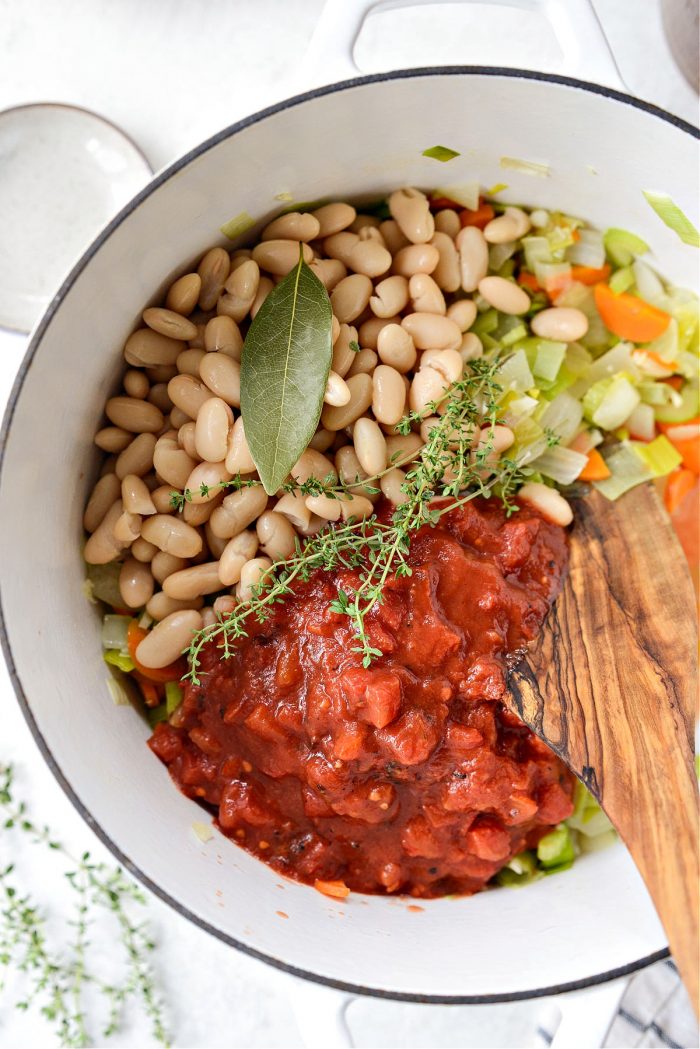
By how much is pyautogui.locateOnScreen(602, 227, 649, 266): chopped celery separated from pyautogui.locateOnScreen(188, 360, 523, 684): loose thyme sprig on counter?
0.38 m

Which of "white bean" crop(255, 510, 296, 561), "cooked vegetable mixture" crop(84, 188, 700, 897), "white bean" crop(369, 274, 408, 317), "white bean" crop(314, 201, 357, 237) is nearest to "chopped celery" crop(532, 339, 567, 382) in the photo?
"cooked vegetable mixture" crop(84, 188, 700, 897)

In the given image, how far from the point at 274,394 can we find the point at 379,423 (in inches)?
9.1

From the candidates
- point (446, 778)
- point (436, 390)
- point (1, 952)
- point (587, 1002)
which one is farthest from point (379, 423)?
point (1, 952)

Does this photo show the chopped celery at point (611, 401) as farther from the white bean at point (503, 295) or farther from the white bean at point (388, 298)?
the white bean at point (388, 298)

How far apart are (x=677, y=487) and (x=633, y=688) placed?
0.49 m

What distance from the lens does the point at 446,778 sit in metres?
1.64

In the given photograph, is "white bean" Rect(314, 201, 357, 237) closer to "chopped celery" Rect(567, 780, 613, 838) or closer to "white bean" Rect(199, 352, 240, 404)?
"white bean" Rect(199, 352, 240, 404)

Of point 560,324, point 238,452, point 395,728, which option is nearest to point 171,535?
point 238,452

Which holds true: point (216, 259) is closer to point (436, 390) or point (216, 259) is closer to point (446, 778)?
point (436, 390)

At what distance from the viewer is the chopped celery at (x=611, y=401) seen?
75.4 inches

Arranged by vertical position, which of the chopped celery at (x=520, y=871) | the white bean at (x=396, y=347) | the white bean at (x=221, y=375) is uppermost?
the white bean at (x=396, y=347)

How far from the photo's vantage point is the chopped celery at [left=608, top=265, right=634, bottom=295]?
1.91 metres

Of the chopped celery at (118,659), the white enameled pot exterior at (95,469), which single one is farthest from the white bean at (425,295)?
the chopped celery at (118,659)

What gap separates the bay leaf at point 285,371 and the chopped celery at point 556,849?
0.91 metres
